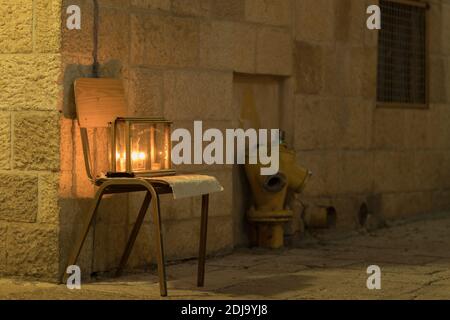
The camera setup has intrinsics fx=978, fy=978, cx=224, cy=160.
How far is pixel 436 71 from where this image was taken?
895cm

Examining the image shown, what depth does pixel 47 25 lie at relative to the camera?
211 inches

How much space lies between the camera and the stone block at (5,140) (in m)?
5.48

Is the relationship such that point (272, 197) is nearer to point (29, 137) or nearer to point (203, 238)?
point (203, 238)

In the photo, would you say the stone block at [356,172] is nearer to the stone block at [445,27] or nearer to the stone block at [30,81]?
the stone block at [445,27]

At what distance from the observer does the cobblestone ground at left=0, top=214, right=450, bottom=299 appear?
5.11 meters

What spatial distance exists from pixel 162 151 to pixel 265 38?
1.76 m

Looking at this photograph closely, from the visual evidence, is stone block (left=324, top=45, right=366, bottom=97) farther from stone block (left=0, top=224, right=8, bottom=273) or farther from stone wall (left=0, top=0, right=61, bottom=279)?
stone block (left=0, top=224, right=8, bottom=273)

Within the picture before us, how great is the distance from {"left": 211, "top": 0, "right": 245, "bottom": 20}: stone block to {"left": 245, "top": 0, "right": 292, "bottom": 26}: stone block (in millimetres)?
64

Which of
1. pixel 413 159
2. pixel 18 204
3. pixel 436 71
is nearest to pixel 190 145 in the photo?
pixel 18 204

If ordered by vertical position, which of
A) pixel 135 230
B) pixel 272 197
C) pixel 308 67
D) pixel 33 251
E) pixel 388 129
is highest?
pixel 308 67

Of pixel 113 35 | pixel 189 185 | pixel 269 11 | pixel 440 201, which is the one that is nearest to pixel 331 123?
pixel 269 11

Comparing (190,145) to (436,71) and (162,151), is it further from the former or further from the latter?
(436,71)

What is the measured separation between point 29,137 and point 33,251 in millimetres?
634
